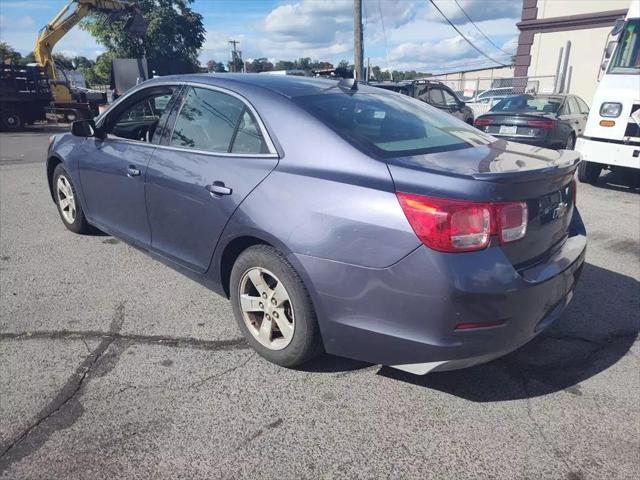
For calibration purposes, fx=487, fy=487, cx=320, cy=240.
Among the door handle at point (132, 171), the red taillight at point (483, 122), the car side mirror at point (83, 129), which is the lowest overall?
the red taillight at point (483, 122)

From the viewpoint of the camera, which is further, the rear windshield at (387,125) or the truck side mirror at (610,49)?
the truck side mirror at (610,49)

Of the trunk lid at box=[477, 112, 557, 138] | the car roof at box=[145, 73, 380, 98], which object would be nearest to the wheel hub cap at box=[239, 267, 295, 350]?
Result: the car roof at box=[145, 73, 380, 98]

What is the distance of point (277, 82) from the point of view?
3234 mm

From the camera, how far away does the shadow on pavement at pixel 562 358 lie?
2.70 meters

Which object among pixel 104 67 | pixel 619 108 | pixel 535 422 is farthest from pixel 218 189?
pixel 104 67

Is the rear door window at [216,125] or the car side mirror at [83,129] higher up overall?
the rear door window at [216,125]

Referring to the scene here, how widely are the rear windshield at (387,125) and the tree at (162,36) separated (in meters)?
36.2

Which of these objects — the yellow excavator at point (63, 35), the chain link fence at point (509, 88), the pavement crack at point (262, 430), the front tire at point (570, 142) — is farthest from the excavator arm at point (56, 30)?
the pavement crack at point (262, 430)

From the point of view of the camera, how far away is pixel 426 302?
2.19 meters

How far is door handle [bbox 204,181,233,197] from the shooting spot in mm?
2863

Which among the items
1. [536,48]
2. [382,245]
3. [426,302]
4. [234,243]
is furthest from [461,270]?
[536,48]

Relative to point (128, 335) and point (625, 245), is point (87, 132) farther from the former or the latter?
point (625, 245)

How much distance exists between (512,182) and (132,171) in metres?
2.70

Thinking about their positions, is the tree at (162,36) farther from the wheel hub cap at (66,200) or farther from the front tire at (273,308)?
the front tire at (273,308)
